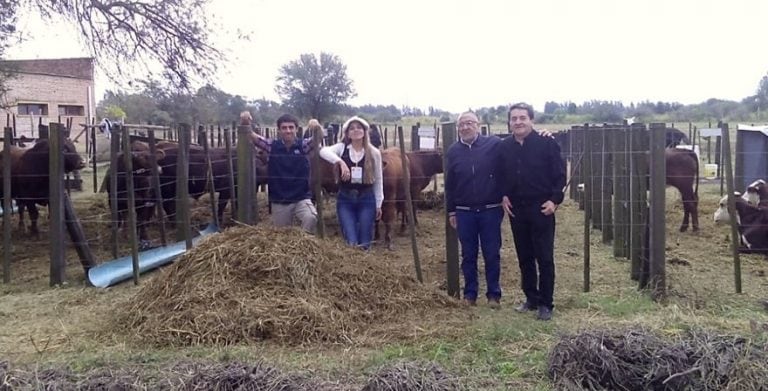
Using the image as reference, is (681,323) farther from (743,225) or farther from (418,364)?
(743,225)

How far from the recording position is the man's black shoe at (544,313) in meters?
6.02

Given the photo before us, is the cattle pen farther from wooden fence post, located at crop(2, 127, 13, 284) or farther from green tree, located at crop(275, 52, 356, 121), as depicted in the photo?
green tree, located at crop(275, 52, 356, 121)

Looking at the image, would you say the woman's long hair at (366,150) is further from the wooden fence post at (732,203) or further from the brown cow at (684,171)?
the brown cow at (684,171)

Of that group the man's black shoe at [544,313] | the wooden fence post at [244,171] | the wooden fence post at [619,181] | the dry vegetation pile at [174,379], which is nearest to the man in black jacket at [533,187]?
the man's black shoe at [544,313]

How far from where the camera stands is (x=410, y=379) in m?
4.20

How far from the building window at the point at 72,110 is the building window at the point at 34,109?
49.2 inches

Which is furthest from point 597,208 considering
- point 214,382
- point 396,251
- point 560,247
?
point 214,382

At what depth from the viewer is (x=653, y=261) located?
6719mm

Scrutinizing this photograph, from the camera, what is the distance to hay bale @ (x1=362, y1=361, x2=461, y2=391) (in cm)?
416

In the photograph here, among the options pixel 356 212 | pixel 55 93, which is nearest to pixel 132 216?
pixel 356 212

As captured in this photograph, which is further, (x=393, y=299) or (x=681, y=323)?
(x=393, y=299)

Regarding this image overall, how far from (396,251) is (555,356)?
17.2ft

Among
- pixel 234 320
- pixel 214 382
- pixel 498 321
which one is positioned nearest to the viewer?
pixel 214 382

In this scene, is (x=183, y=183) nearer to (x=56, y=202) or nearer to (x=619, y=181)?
(x=56, y=202)
